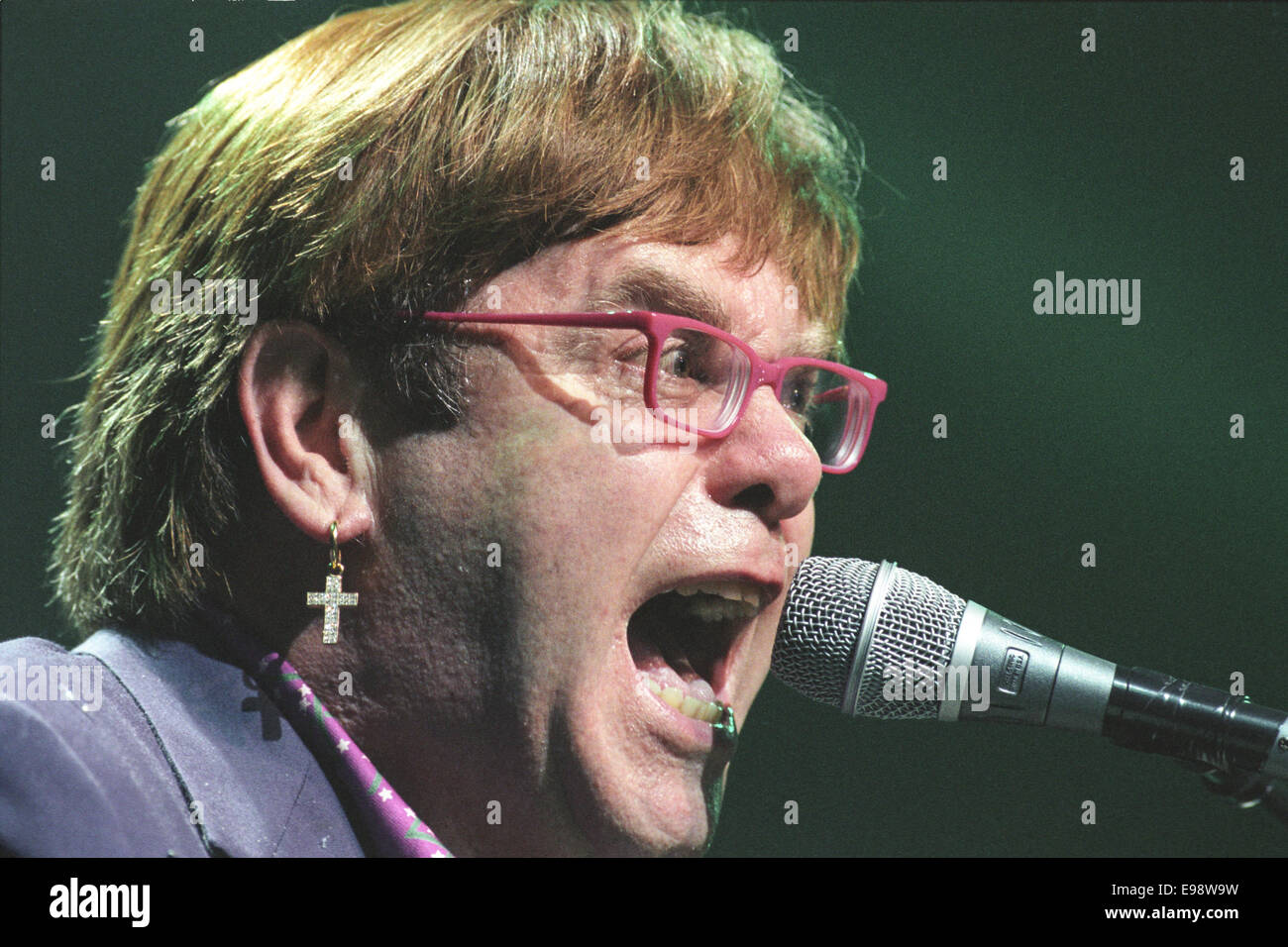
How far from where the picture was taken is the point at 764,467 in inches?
57.7

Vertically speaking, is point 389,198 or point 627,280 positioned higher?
point 389,198

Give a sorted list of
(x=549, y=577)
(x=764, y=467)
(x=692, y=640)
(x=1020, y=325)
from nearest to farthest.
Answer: (x=549, y=577), (x=764, y=467), (x=692, y=640), (x=1020, y=325)

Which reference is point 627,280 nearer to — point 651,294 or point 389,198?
point 651,294

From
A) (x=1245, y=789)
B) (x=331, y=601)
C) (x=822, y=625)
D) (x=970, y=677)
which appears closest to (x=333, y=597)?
(x=331, y=601)

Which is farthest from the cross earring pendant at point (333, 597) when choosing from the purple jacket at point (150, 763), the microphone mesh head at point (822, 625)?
the microphone mesh head at point (822, 625)

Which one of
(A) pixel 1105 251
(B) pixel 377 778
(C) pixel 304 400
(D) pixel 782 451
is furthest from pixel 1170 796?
(C) pixel 304 400

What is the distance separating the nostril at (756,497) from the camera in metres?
1.48

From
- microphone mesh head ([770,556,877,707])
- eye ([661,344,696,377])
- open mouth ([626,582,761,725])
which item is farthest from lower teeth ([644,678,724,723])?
eye ([661,344,696,377])

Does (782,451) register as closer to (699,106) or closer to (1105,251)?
(699,106)

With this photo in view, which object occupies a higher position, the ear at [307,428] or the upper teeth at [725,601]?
the ear at [307,428]

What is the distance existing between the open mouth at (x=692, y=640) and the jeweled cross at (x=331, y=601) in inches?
14.5

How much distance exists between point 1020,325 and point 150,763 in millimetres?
1521

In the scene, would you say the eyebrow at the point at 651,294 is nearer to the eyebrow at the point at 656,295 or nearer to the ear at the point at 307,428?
the eyebrow at the point at 656,295
